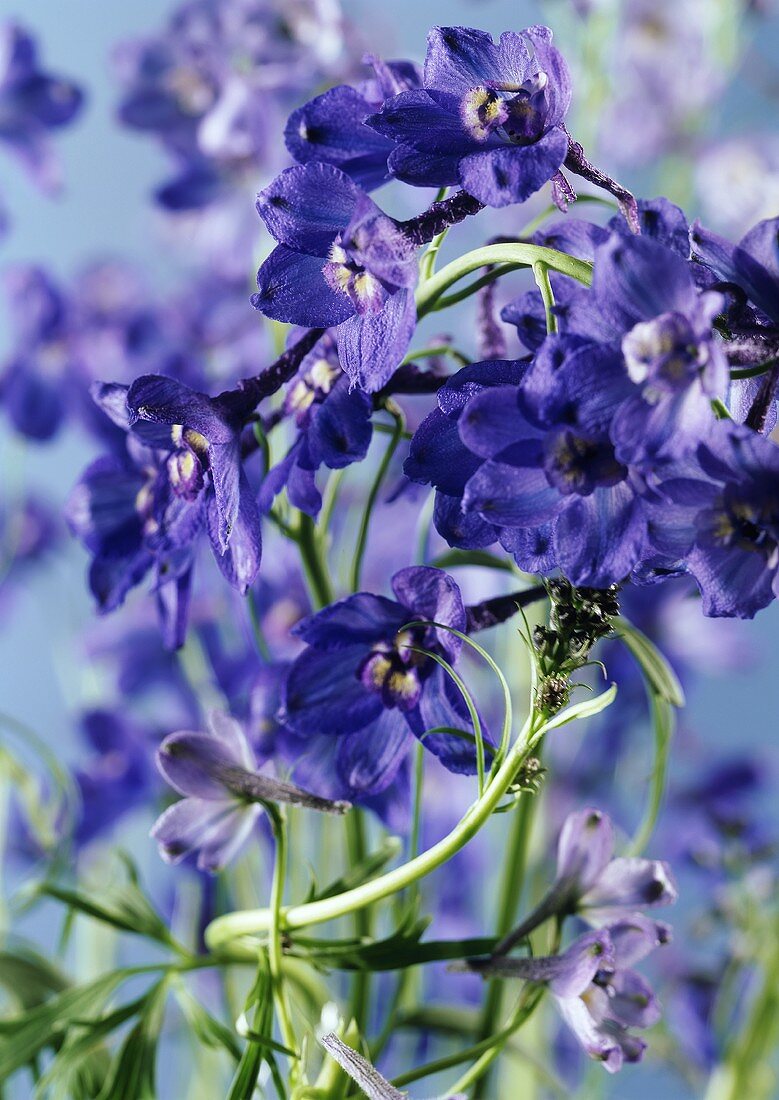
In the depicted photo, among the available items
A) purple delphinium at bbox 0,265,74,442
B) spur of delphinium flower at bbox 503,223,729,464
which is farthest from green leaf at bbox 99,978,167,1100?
purple delphinium at bbox 0,265,74,442

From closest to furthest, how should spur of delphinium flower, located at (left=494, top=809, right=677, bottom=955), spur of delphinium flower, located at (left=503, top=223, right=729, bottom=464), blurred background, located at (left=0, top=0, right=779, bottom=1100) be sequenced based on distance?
spur of delphinium flower, located at (left=503, top=223, right=729, bottom=464)
spur of delphinium flower, located at (left=494, top=809, right=677, bottom=955)
blurred background, located at (left=0, top=0, right=779, bottom=1100)

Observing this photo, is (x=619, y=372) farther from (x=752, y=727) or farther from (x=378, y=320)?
(x=752, y=727)

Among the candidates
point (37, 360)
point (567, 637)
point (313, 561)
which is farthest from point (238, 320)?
point (567, 637)

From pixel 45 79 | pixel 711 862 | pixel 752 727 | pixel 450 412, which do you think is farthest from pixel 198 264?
pixel 752 727

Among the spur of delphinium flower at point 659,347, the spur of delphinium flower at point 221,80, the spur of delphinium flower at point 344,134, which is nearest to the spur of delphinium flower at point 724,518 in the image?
the spur of delphinium flower at point 659,347

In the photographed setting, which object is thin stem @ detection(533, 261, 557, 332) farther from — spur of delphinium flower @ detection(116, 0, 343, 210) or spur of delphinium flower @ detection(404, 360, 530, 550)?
spur of delphinium flower @ detection(116, 0, 343, 210)
